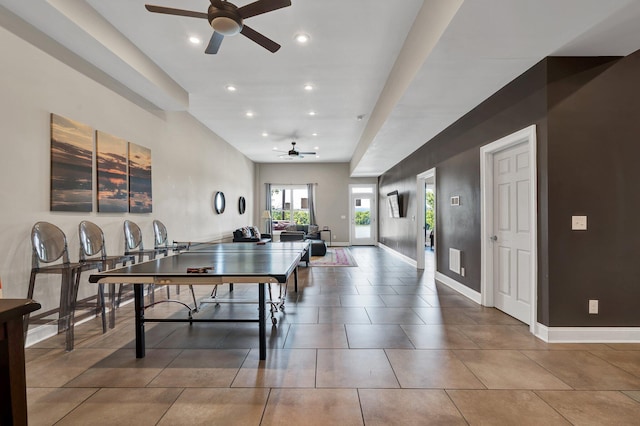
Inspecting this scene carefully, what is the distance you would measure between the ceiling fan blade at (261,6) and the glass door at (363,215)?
9.40 meters

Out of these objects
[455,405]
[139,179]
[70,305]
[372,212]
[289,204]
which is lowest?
[455,405]

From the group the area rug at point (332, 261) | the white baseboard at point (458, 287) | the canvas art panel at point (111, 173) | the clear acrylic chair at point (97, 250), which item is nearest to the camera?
the clear acrylic chair at point (97, 250)

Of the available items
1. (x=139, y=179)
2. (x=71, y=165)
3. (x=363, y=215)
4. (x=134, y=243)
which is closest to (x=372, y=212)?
(x=363, y=215)

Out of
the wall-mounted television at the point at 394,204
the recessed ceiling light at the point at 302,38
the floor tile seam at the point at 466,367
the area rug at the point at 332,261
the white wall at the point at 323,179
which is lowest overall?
the floor tile seam at the point at 466,367

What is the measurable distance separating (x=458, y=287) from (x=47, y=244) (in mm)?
5101

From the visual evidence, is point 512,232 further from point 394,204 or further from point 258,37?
point 394,204

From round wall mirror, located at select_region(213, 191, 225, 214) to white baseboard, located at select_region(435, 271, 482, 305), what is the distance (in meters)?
5.18

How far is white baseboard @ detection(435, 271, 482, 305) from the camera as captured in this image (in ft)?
13.5

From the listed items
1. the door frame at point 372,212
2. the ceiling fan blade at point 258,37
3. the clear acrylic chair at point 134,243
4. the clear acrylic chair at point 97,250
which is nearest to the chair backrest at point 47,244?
the clear acrylic chair at point 97,250

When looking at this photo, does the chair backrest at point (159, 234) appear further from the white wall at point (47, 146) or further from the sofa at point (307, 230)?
the sofa at point (307, 230)

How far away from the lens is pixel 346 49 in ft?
11.8

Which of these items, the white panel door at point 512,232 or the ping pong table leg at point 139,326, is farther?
the white panel door at point 512,232

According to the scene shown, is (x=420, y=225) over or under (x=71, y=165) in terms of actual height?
under

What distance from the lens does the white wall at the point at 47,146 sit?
271 cm
